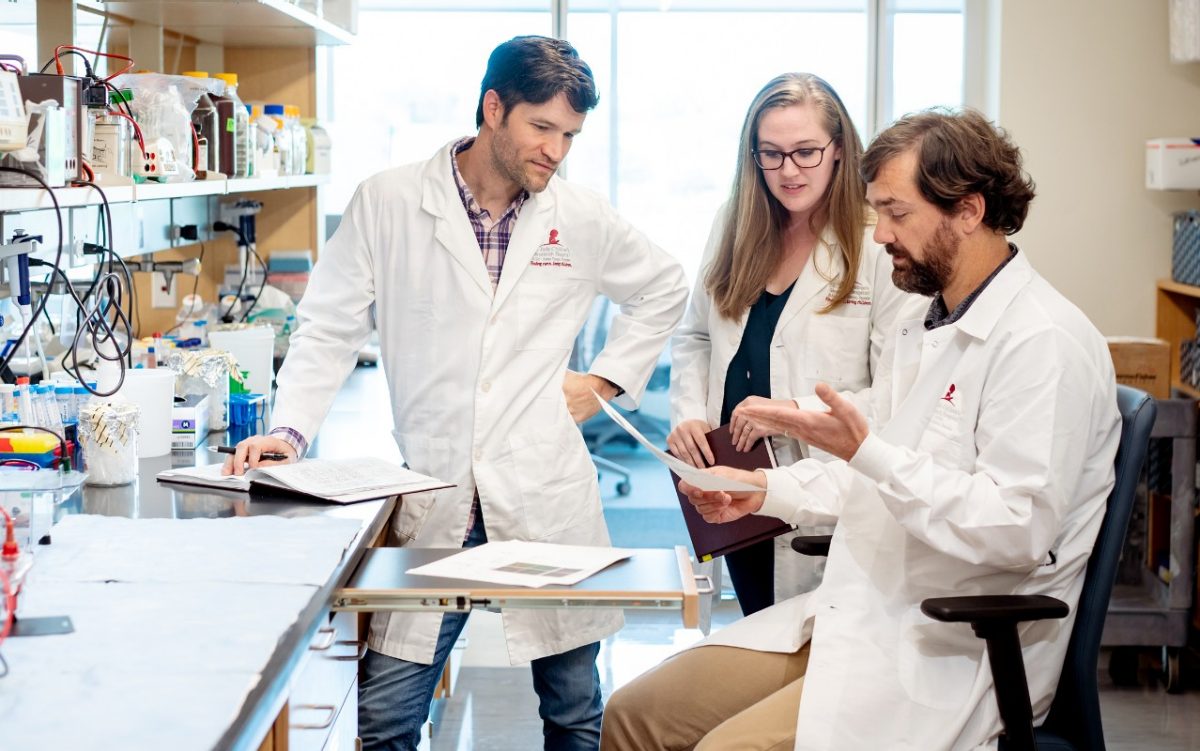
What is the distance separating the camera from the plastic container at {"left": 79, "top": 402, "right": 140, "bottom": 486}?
1983 millimetres

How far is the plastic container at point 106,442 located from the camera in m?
1.98

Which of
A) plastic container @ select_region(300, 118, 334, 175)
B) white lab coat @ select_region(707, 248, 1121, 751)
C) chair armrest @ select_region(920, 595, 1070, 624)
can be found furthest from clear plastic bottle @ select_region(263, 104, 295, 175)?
chair armrest @ select_region(920, 595, 1070, 624)

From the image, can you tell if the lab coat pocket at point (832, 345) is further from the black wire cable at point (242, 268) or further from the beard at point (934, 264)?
the black wire cable at point (242, 268)

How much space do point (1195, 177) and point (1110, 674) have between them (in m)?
1.46

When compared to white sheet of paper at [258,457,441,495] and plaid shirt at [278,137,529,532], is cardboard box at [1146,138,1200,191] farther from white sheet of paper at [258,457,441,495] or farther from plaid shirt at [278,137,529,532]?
white sheet of paper at [258,457,441,495]

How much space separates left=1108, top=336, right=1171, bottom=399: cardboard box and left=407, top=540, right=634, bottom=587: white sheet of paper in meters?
2.40

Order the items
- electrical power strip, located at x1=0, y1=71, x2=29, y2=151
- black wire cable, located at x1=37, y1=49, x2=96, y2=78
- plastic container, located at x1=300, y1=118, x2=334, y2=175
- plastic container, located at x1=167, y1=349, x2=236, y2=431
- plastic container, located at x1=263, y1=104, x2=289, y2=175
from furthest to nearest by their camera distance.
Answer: plastic container, located at x1=300, y1=118, x2=334, y2=175, plastic container, located at x1=263, y1=104, x2=289, y2=175, plastic container, located at x1=167, y1=349, x2=236, y2=431, black wire cable, located at x1=37, y1=49, x2=96, y2=78, electrical power strip, located at x1=0, y1=71, x2=29, y2=151

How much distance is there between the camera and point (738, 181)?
2418 mm

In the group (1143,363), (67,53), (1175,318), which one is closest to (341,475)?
(67,53)

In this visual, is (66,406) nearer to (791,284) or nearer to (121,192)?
(121,192)

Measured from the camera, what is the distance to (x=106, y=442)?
199 cm

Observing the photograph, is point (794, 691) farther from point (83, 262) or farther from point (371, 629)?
point (83, 262)

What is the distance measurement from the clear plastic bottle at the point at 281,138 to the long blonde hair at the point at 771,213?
1373mm

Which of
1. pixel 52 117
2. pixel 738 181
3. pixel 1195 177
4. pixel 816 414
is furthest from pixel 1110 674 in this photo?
pixel 52 117
